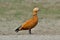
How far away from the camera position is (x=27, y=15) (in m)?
16.1

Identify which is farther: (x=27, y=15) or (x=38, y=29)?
(x=27, y=15)

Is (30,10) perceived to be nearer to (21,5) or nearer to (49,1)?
(21,5)

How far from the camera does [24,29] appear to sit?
34.6 feet

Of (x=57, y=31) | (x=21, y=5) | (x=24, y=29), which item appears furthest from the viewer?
(x=21, y=5)

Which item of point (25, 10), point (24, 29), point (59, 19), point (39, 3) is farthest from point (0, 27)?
point (39, 3)

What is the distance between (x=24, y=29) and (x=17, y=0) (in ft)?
31.0

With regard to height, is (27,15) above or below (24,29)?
below

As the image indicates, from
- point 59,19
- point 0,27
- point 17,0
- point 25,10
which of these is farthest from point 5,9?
point 0,27

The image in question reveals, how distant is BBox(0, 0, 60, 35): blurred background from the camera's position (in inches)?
471

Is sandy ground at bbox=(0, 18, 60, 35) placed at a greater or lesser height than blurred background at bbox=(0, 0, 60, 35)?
greater

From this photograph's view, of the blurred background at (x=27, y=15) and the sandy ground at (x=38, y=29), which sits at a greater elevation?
the sandy ground at (x=38, y=29)

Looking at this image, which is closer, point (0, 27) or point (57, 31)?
point (57, 31)

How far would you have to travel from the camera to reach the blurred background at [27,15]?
1196 cm

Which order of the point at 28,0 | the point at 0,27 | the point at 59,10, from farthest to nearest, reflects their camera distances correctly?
the point at 28,0, the point at 59,10, the point at 0,27
